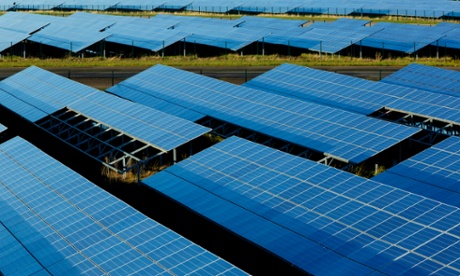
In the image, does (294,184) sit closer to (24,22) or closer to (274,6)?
(24,22)

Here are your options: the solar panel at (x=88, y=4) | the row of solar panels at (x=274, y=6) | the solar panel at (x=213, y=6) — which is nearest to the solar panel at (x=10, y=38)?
the solar panel at (x=213, y=6)

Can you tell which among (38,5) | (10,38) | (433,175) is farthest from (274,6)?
(433,175)

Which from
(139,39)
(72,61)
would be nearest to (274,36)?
(139,39)

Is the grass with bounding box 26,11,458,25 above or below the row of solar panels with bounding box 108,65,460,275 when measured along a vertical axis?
below

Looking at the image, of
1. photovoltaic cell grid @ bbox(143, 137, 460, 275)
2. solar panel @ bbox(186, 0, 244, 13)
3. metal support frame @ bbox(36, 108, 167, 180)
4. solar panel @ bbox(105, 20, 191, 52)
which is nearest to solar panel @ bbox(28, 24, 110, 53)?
solar panel @ bbox(105, 20, 191, 52)

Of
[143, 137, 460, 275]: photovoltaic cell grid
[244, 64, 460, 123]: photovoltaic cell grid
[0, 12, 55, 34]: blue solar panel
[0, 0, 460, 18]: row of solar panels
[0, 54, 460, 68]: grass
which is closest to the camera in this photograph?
[143, 137, 460, 275]: photovoltaic cell grid

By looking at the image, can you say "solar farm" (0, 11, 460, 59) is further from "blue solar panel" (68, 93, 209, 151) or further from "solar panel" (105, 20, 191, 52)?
"blue solar panel" (68, 93, 209, 151)

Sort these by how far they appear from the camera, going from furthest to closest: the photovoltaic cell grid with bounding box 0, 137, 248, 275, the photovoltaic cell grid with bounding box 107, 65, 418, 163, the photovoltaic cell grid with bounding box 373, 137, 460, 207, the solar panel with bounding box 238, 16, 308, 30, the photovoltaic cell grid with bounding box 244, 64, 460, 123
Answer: the solar panel with bounding box 238, 16, 308, 30
the photovoltaic cell grid with bounding box 244, 64, 460, 123
the photovoltaic cell grid with bounding box 107, 65, 418, 163
the photovoltaic cell grid with bounding box 373, 137, 460, 207
the photovoltaic cell grid with bounding box 0, 137, 248, 275
